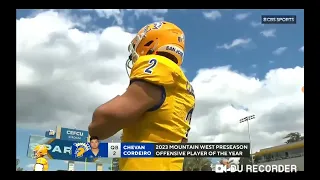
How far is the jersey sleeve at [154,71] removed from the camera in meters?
1.85

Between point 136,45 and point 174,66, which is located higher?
point 136,45

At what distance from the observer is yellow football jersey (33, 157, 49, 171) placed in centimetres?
242

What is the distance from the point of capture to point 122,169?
81.5 inches

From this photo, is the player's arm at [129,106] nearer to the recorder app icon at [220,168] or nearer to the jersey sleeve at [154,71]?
the jersey sleeve at [154,71]

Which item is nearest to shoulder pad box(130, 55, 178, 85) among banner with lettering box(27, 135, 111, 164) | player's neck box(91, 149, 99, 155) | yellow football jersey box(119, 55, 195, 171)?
yellow football jersey box(119, 55, 195, 171)

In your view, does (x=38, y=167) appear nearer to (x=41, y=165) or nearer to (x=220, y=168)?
(x=41, y=165)

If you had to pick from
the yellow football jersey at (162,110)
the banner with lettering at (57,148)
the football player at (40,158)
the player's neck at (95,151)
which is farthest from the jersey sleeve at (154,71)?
the football player at (40,158)

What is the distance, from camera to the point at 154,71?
1852 millimetres

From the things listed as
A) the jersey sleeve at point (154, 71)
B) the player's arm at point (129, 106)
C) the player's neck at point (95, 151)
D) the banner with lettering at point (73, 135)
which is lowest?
the player's neck at point (95, 151)

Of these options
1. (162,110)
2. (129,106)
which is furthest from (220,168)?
(129,106)

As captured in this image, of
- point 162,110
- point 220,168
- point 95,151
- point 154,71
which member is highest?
point 154,71

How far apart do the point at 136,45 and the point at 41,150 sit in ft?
2.93
